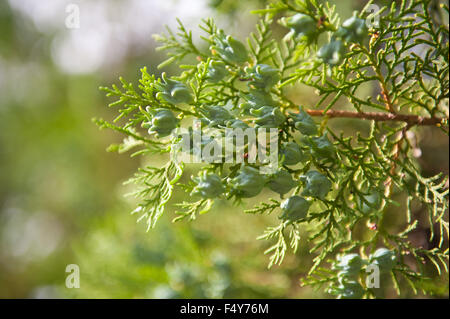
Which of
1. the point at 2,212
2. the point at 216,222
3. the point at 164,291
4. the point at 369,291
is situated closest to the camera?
the point at 369,291

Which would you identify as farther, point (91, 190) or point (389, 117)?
point (91, 190)

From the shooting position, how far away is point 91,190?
1.75 meters

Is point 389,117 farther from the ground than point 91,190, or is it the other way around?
point 91,190

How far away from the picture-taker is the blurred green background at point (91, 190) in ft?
3.12

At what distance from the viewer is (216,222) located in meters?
1.15

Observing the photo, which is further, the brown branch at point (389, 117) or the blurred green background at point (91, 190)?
the blurred green background at point (91, 190)

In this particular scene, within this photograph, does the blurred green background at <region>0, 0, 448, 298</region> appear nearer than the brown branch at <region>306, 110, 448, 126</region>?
No

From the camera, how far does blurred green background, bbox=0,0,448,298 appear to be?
951 mm

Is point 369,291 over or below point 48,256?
below
